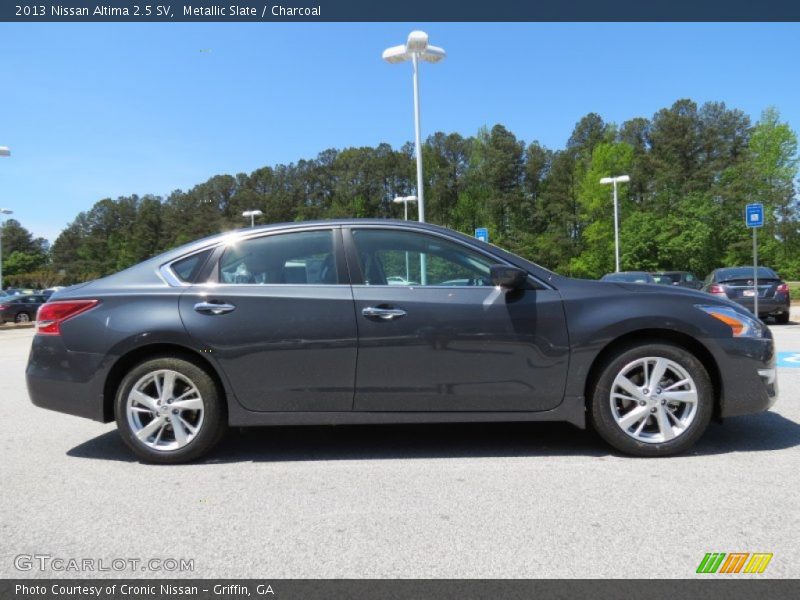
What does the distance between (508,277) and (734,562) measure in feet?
6.47

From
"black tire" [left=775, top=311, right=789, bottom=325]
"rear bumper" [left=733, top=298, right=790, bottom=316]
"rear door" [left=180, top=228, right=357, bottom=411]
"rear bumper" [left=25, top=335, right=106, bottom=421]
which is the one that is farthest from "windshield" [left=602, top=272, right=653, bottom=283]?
"rear bumper" [left=25, top=335, right=106, bottom=421]

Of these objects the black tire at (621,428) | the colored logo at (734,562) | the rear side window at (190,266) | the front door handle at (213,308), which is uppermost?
the rear side window at (190,266)

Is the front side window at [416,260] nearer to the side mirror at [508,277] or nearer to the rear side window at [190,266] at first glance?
the side mirror at [508,277]

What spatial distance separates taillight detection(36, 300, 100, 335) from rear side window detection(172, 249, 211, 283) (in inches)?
22.2

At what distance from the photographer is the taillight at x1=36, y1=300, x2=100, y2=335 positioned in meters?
4.09

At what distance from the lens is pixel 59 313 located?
13.5 feet

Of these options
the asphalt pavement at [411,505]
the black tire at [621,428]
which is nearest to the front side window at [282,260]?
the asphalt pavement at [411,505]

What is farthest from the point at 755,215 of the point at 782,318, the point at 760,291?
the point at 782,318

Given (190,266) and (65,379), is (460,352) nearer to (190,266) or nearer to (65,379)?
(190,266)

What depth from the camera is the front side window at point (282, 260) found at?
4.10 m

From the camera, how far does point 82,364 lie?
403 cm

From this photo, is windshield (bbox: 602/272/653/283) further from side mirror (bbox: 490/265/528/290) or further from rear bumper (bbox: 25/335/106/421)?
rear bumper (bbox: 25/335/106/421)

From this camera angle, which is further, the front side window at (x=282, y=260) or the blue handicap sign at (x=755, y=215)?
the blue handicap sign at (x=755, y=215)
